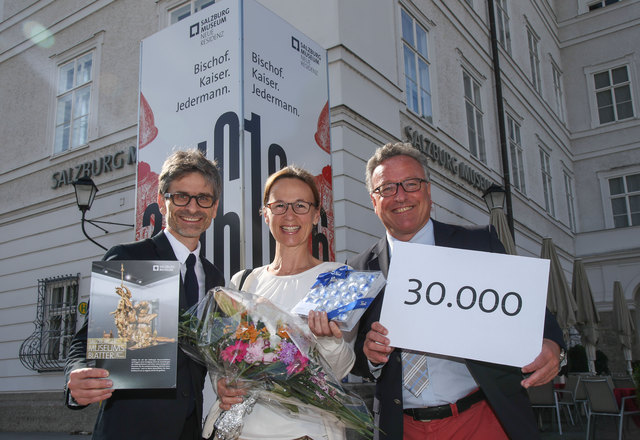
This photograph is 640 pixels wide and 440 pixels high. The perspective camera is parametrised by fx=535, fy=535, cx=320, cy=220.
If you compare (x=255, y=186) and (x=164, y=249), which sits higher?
(x=255, y=186)

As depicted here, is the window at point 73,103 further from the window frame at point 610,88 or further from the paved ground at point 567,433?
the window frame at point 610,88

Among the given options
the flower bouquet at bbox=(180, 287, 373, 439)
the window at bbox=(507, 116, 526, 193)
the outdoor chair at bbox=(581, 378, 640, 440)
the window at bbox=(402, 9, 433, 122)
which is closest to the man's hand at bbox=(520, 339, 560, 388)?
the flower bouquet at bbox=(180, 287, 373, 439)

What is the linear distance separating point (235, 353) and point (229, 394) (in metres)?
0.21

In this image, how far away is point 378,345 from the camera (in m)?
2.17

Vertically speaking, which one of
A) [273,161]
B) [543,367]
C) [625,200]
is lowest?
[543,367]

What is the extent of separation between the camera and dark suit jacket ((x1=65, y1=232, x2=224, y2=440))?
2.05 m

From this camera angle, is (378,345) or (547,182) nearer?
(378,345)

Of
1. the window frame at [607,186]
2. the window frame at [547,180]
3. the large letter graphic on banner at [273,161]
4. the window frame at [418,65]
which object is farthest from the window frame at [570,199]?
the large letter graphic on banner at [273,161]

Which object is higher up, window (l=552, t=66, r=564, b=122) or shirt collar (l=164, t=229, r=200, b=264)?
window (l=552, t=66, r=564, b=122)

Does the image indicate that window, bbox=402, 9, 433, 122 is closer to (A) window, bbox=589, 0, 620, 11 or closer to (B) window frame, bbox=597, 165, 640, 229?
(B) window frame, bbox=597, 165, 640, 229

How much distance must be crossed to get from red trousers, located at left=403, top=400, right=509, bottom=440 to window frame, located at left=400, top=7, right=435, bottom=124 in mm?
7540

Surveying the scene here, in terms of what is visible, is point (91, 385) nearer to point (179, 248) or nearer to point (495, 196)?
point (179, 248)

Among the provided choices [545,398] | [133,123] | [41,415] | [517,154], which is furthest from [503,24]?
[41,415]

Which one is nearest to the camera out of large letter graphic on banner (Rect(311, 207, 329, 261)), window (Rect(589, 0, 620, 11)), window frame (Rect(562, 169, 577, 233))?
large letter graphic on banner (Rect(311, 207, 329, 261))
